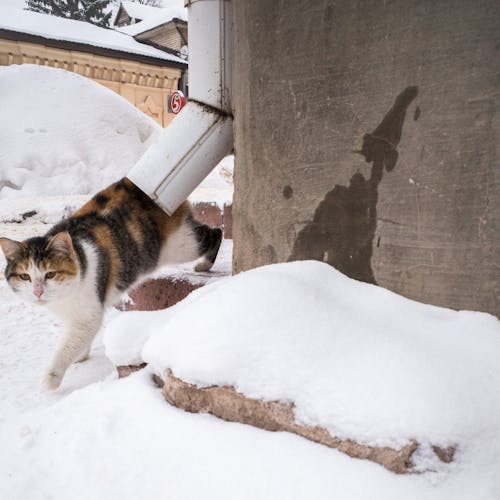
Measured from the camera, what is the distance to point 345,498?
3.10 ft

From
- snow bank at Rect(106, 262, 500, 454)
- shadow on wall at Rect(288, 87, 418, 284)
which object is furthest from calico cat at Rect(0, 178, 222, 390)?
shadow on wall at Rect(288, 87, 418, 284)

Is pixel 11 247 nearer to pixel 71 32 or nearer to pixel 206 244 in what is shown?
pixel 206 244

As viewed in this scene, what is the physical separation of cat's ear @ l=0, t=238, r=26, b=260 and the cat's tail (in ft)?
3.46

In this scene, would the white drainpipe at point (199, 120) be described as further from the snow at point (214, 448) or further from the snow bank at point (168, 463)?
the snow bank at point (168, 463)

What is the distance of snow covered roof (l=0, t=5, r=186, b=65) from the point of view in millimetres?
12016

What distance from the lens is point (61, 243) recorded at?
204 cm

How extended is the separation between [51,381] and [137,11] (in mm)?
21527

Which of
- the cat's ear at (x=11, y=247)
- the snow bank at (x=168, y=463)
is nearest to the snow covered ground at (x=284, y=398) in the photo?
the snow bank at (x=168, y=463)

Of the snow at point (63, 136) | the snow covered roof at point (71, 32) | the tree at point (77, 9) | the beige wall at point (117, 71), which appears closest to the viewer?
the snow at point (63, 136)

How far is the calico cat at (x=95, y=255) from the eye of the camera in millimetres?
2041

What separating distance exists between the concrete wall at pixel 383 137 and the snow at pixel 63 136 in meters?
5.39

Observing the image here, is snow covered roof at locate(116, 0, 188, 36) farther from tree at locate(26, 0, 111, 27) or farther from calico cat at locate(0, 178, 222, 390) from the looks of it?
calico cat at locate(0, 178, 222, 390)

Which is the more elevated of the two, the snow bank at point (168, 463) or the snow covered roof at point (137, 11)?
the snow covered roof at point (137, 11)

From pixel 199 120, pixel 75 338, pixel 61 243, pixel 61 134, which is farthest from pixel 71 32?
pixel 75 338
